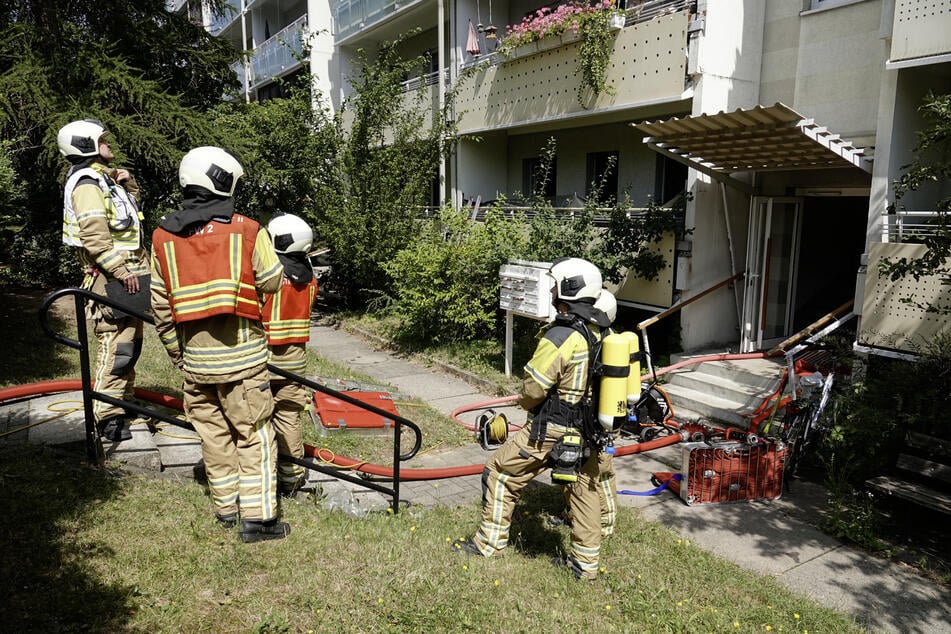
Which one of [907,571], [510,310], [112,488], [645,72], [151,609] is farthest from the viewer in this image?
[645,72]

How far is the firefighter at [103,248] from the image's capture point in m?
4.66

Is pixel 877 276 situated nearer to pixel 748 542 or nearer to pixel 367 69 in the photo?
pixel 748 542

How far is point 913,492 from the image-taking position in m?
5.26

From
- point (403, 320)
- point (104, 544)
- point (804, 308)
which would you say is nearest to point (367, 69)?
point (403, 320)

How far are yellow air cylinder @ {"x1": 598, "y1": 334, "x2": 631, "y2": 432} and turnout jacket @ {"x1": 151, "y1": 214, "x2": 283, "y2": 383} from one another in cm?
204

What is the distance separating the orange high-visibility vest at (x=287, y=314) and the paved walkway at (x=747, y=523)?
1088 mm

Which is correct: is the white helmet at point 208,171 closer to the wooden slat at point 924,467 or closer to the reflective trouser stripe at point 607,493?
the reflective trouser stripe at point 607,493

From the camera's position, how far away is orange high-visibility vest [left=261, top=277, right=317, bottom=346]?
187 inches

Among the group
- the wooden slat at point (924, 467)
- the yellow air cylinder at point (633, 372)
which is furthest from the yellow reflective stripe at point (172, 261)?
the wooden slat at point (924, 467)

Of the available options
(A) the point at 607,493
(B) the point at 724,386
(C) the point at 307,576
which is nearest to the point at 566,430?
(A) the point at 607,493

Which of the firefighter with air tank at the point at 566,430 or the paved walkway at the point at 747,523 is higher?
the firefighter with air tank at the point at 566,430

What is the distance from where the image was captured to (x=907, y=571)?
15.8 ft

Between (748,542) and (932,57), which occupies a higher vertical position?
(932,57)

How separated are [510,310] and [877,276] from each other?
14.3 ft
